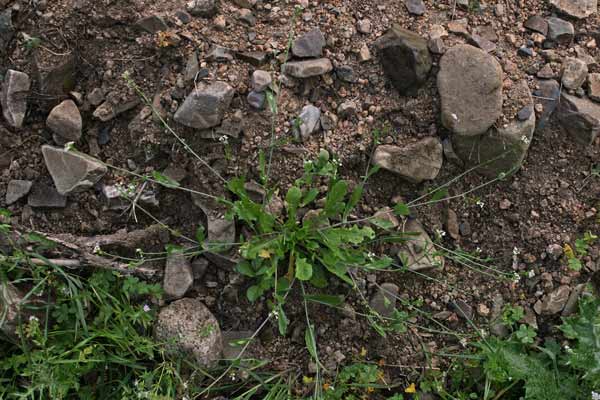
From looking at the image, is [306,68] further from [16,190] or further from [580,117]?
[16,190]

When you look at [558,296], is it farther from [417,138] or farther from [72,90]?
[72,90]

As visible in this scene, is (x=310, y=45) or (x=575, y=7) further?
(x=575, y=7)

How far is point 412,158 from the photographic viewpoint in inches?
131

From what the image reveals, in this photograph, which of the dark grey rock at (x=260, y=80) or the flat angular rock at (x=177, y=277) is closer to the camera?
the dark grey rock at (x=260, y=80)

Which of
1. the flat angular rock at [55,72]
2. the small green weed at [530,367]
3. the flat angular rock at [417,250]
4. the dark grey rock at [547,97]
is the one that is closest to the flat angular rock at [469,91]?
the dark grey rock at [547,97]

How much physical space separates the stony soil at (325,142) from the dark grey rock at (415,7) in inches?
1.2

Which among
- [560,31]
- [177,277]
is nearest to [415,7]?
[560,31]

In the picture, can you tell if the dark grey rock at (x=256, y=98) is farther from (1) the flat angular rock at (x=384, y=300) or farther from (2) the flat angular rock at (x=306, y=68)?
(1) the flat angular rock at (x=384, y=300)

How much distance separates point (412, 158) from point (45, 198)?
6.62 feet

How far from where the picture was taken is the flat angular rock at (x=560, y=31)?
346 cm

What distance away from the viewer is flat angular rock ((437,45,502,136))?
328 centimetres

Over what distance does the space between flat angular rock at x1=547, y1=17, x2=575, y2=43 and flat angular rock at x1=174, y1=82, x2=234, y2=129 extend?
183 centimetres

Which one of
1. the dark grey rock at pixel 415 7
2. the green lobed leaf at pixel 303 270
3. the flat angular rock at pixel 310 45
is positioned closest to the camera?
the green lobed leaf at pixel 303 270

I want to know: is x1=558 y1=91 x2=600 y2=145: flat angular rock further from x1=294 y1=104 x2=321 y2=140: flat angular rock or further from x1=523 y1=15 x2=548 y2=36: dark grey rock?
x1=294 y1=104 x2=321 y2=140: flat angular rock
